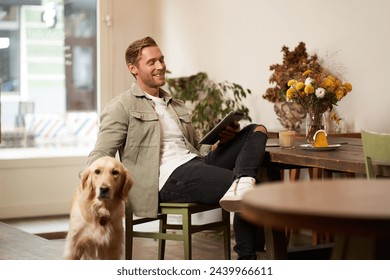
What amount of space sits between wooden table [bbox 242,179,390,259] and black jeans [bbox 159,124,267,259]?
134cm

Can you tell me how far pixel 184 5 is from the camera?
6.14 m

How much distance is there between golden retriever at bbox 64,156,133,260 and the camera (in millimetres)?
3006

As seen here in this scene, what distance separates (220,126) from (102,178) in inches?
19.7

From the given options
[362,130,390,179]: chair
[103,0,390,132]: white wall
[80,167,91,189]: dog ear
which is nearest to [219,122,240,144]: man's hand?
[80,167,91,189]: dog ear

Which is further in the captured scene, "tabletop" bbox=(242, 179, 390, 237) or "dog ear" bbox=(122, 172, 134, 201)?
"dog ear" bbox=(122, 172, 134, 201)

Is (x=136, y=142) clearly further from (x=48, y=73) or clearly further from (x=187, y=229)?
(x=48, y=73)

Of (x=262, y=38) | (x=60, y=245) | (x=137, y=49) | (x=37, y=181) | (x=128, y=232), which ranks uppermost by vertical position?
(x=262, y=38)

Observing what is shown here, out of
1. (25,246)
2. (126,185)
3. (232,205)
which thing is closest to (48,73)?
(25,246)

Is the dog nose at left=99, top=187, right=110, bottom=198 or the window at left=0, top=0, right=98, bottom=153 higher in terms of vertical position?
the window at left=0, top=0, right=98, bottom=153

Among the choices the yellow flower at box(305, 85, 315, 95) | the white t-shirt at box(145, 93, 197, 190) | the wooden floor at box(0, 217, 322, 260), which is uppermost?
the yellow flower at box(305, 85, 315, 95)

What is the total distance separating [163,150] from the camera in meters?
3.41

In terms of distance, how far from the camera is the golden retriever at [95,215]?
3006 mm

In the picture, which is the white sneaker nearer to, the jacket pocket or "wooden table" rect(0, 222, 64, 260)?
the jacket pocket
